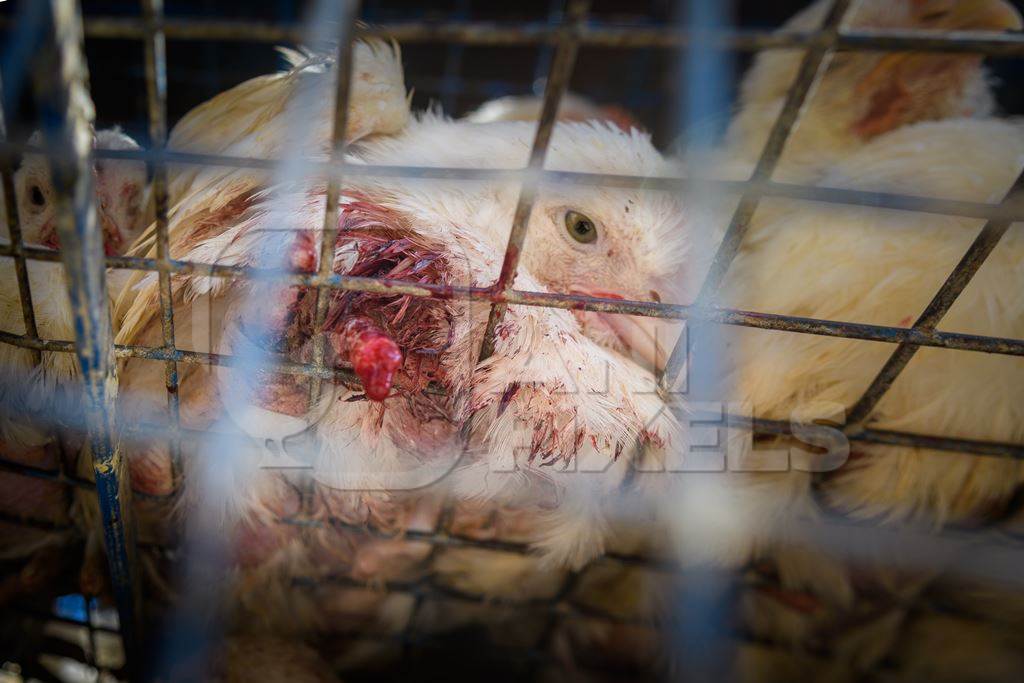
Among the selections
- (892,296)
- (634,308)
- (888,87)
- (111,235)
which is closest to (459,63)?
(888,87)

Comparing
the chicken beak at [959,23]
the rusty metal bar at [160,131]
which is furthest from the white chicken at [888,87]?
the rusty metal bar at [160,131]

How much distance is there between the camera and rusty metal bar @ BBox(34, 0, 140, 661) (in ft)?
1.20

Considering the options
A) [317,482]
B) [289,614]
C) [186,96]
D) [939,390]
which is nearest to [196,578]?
[289,614]

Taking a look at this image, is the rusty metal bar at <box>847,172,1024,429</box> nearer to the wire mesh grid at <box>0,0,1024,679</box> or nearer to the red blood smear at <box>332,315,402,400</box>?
the wire mesh grid at <box>0,0,1024,679</box>

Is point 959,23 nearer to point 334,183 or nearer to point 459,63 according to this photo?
point 334,183

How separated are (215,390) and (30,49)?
0.35m

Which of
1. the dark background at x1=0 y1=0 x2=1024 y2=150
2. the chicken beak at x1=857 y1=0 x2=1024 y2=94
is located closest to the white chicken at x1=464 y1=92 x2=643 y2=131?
the dark background at x1=0 y1=0 x2=1024 y2=150

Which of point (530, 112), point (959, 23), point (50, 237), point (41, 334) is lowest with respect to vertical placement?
point (41, 334)

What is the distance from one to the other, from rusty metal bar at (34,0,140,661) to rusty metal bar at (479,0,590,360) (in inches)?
10.4

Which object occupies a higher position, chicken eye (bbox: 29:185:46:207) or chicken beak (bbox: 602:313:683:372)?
chicken eye (bbox: 29:185:46:207)

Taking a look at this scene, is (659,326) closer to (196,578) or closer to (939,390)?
(939,390)

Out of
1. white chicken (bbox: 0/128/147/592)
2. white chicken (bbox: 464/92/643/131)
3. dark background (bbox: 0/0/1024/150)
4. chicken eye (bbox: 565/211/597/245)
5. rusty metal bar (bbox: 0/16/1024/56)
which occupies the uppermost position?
dark background (bbox: 0/0/1024/150)

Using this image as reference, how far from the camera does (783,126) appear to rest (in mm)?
414

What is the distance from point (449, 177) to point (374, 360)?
164mm
